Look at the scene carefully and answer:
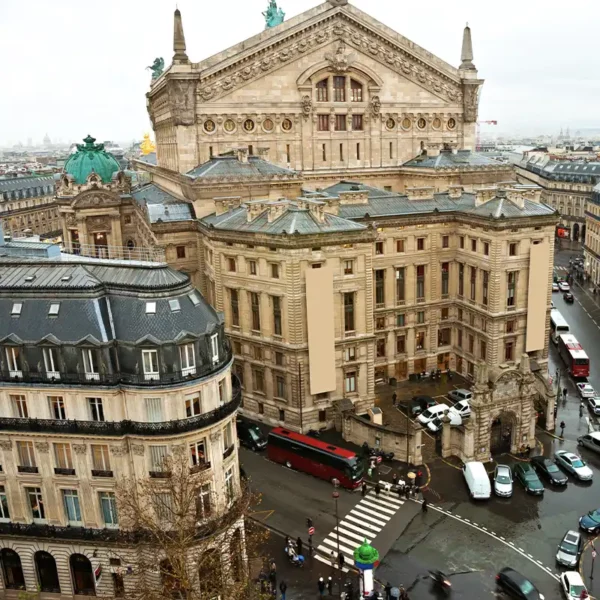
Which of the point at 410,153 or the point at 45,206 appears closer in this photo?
the point at 410,153

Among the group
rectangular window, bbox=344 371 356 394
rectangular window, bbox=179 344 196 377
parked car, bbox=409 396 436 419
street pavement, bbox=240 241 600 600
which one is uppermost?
rectangular window, bbox=179 344 196 377

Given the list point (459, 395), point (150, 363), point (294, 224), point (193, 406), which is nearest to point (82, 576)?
point (193, 406)

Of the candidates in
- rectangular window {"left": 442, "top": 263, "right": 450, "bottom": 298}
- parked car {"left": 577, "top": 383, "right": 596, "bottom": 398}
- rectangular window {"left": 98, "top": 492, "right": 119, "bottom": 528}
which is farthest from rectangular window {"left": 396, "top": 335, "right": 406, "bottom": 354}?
rectangular window {"left": 98, "top": 492, "right": 119, "bottom": 528}

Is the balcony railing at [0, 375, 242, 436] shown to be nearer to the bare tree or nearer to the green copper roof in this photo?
the bare tree

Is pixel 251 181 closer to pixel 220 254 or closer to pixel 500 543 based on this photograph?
pixel 220 254

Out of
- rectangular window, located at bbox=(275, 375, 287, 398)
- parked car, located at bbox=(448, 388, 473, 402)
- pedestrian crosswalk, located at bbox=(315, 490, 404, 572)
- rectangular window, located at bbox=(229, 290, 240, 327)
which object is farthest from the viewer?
parked car, located at bbox=(448, 388, 473, 402)

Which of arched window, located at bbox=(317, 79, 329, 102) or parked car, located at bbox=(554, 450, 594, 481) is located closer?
parked car, located at bbox=(554, 450, 594, 481)

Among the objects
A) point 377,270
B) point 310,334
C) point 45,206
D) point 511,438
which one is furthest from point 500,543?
point 45,206
